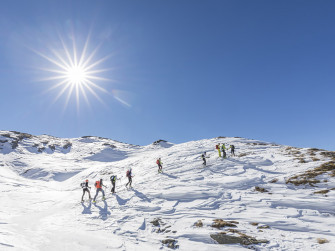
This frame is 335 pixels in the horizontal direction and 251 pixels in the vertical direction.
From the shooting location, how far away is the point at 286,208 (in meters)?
10.3

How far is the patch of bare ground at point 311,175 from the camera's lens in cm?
1343

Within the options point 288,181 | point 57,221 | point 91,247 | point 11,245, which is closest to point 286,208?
point 288,181

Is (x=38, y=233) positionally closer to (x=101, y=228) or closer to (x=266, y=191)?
(x=101, y=228)

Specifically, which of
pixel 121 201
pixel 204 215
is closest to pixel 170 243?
pixel 204 215

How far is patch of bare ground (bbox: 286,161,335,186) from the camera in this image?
529 inches

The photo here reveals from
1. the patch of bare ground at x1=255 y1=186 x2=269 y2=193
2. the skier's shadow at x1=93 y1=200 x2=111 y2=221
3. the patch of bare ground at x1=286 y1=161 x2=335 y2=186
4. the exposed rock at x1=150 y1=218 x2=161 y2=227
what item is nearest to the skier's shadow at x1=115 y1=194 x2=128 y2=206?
the skier's shadow at x1=93 y1=200 x2=111 y2=221

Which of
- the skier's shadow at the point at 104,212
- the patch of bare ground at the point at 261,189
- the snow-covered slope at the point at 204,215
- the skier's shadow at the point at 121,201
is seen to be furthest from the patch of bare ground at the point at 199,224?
the skier's shadow at the point at 121,201

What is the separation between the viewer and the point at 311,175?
14344mm

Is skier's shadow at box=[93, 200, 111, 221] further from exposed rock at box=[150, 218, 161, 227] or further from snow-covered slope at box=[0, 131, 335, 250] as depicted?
exposed rock at box=[150, 218, 161, 227]

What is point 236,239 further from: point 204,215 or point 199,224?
point 204,215

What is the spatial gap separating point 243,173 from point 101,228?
13.5 metres

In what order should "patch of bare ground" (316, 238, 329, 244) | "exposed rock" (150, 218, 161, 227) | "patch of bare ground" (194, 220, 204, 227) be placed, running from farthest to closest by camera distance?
"exposed rock" (150, 218, 161, 227) → "patch of bare ground" (194, 220, 204, 227) → "patch of bare ground" (316, 238, 329, 244)

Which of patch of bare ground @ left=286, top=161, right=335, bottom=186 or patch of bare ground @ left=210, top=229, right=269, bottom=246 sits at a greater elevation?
patch of bare ground @ left=286, top=161, right=335, bottom=186

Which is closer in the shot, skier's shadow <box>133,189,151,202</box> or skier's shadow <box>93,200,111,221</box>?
skier's shadow <box>93,200,111,221</box>
